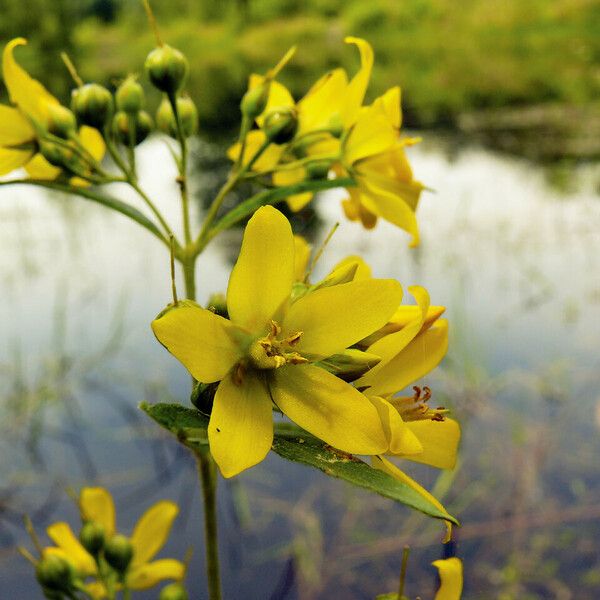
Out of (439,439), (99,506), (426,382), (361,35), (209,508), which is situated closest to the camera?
(439,439)

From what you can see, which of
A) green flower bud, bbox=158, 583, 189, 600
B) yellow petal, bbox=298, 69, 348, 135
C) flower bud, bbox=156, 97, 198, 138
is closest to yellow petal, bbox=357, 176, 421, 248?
yellow petal, bbox=298, 69, 348, 135

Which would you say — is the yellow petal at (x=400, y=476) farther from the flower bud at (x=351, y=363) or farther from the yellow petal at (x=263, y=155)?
the yellow petal at (x=263, y=155)

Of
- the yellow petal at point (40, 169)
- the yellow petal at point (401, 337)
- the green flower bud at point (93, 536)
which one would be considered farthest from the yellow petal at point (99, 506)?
the yellow petal at point (401, 337)

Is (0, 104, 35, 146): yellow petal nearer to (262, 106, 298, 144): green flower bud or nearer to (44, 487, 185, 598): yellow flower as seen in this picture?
(262, 106, 298, 144): green flower bud

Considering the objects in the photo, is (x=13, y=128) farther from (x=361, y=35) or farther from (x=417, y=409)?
(x=361, y=35)

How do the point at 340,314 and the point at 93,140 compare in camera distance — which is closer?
the point at 340,314

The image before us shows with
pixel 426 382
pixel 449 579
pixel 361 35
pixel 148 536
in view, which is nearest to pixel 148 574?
pixel 148 536

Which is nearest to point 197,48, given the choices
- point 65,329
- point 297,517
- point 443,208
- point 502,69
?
point 502,69
